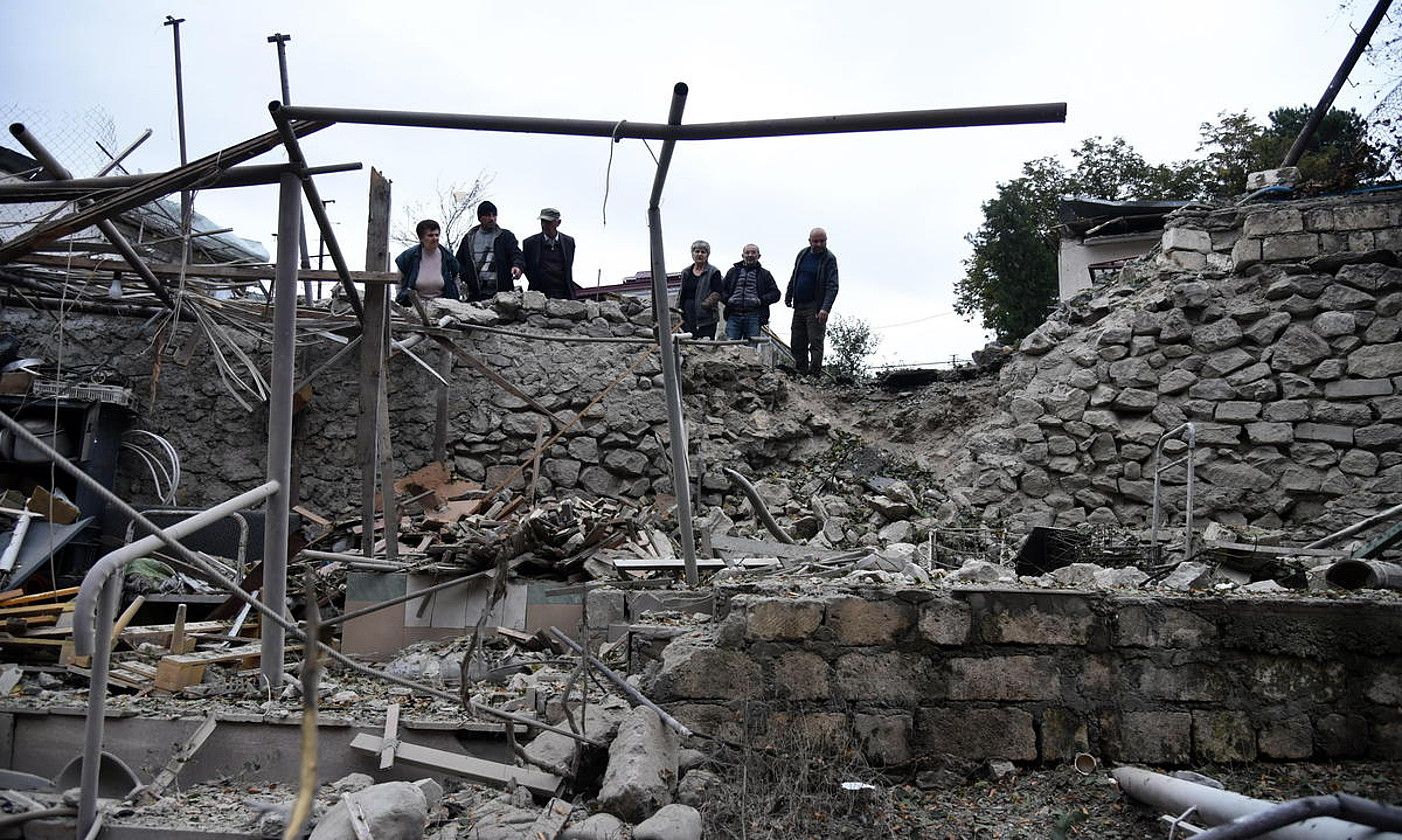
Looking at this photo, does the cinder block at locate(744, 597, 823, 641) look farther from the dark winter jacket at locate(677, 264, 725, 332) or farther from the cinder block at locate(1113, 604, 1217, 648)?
the dark winter jacket at locate(677, 264, 725, 332)

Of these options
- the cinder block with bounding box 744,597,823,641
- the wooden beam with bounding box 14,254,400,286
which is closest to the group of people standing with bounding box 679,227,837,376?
the wooden beam with bounding box 14,254,400,286

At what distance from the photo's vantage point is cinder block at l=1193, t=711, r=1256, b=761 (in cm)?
412

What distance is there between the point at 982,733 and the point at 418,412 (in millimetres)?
6759

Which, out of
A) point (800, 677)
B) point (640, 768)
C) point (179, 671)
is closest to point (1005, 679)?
point (800, 677)

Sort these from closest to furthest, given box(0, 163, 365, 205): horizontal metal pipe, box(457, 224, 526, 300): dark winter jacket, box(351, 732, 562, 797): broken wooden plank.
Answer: box(351, 732, 562, 797): broken wooden plank, box(0, 163, 365, 205): horizontal metal pipe, box(457, 224, 526, 300): dark winter jacket

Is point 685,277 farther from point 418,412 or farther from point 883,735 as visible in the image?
point 883,735

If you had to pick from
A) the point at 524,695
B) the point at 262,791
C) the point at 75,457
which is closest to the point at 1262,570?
the point at 524,695

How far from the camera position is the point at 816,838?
3584 mm

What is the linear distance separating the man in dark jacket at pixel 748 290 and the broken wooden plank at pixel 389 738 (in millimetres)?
7597

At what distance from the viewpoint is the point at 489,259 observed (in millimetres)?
10742

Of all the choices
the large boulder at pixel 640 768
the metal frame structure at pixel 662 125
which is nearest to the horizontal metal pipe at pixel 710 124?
the metal frame structure at pixel 662 125

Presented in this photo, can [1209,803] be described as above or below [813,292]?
below

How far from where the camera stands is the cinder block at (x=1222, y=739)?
4121 millimetres

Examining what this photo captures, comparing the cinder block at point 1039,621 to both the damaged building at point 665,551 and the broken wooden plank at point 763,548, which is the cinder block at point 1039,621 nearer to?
the damaged building at point 665,551
